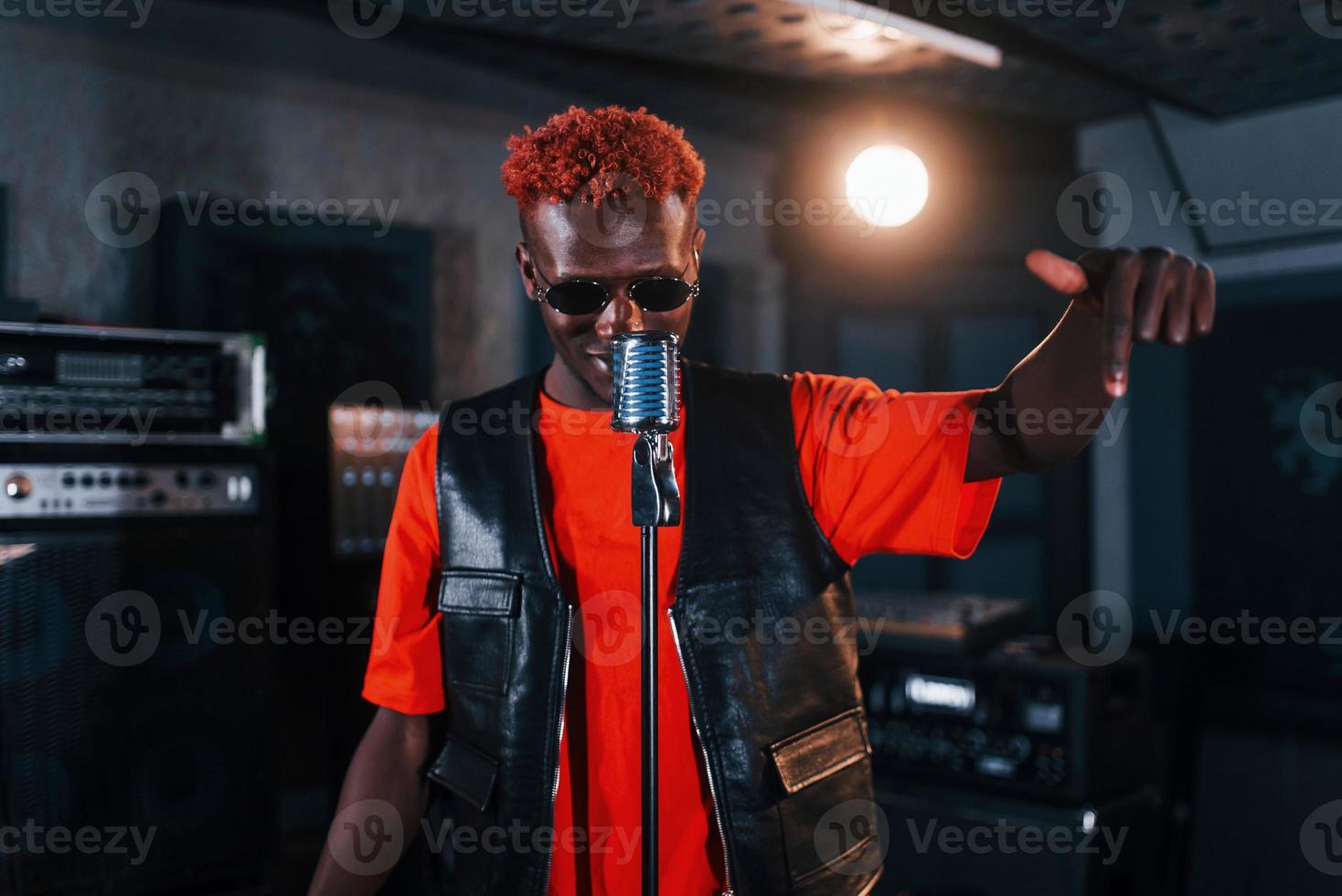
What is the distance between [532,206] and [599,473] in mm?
414

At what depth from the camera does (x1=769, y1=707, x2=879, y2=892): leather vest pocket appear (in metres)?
1.62

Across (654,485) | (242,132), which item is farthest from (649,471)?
(242,132)

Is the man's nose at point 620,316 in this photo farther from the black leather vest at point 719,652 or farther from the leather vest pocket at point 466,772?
the leather vest pocket at point 466,772

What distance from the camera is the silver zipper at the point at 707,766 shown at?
1597 mm

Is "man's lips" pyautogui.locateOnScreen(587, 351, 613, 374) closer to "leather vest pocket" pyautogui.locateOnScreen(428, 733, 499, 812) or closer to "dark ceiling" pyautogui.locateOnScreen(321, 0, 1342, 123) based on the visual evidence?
"leather vest pocket" pyautogui.locateOnScreen(428, 733, 499, 812)

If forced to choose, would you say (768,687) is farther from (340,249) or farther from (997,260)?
(997,260)

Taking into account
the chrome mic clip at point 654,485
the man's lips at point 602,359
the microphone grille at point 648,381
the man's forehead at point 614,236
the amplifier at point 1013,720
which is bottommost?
the amplifier at point 1013,720

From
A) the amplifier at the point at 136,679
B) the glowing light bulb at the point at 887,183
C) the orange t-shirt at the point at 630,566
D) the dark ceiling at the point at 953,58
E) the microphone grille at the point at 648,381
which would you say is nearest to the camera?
the microphone grille at the point at 648,381

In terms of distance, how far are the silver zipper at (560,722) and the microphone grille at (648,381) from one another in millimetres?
580

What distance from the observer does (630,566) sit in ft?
5.57

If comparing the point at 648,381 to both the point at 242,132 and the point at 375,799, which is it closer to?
the point at 375,799

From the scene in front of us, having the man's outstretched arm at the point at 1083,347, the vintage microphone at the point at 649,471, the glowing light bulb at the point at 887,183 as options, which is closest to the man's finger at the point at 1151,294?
the man's outstretched arm at the point at 1083,347

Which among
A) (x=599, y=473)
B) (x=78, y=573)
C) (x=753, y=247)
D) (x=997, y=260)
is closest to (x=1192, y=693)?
(x=997, y=260)

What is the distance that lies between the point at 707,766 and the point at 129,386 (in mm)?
1740
